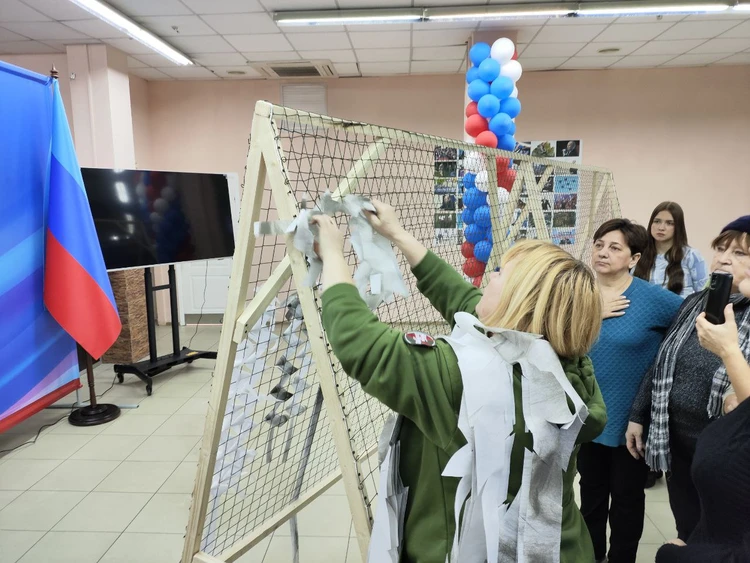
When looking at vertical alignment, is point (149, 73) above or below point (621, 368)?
above

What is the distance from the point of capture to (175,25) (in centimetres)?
368

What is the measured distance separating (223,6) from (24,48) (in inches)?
88.6

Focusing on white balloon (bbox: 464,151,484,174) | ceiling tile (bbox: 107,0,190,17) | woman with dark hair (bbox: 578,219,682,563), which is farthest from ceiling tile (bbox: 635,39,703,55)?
ceiling tile (bbox: 107,0,190,17)

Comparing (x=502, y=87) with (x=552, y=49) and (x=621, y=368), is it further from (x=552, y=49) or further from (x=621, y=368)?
(x=621, y=368)

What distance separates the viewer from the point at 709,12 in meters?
3.41

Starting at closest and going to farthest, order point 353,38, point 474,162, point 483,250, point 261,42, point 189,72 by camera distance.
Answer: point 474,162 → point 483,250 → point 353,38 → point 261,42 → point 189,72

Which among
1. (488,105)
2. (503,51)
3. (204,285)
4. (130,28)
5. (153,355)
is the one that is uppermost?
(130,28)

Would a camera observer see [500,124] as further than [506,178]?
Yes

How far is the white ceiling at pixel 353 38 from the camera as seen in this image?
3.42 m

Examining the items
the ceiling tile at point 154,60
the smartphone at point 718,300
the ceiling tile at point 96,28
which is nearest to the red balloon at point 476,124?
the smartphone at point 718,300

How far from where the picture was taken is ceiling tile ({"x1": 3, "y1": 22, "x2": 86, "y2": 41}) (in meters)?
3.66

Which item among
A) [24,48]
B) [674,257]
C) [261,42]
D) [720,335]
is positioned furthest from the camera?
[24,48]

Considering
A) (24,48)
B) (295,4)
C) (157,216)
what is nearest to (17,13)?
(24,48)

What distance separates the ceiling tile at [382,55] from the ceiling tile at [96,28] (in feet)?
6.71
